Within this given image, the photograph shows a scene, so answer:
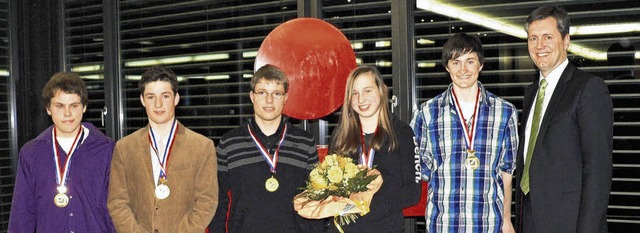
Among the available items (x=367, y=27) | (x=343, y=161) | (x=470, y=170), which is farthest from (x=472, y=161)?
(x=367, y=27)

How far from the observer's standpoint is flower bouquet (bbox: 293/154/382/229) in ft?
9.39

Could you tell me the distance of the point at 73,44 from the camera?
19.7 feet

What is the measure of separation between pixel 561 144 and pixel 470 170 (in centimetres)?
44

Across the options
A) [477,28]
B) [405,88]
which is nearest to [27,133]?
[405,88]

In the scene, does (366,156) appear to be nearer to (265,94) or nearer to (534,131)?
(265,94)

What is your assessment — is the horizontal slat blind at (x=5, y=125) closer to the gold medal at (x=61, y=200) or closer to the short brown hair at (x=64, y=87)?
the short brown hair at (x=64, y=87)

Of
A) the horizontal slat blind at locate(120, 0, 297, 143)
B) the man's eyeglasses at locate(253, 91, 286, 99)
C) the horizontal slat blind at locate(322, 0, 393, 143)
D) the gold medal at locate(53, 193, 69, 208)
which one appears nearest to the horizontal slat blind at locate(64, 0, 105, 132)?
the horizontal slat blind at locate(120, 0, 297, 143)

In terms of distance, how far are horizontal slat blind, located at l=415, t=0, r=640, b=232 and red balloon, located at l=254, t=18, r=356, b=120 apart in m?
1.12

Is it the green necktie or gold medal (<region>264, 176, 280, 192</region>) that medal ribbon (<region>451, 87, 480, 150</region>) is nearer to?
the green necktie

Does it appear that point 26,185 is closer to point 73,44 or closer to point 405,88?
point 405,88

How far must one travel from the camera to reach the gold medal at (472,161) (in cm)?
311

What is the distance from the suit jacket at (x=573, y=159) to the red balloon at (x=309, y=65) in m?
1.08

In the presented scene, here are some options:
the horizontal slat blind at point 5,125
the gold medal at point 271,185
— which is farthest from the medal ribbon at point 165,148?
the horizontal slat blind at point 5,125

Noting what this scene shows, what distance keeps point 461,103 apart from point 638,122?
1.26 m
